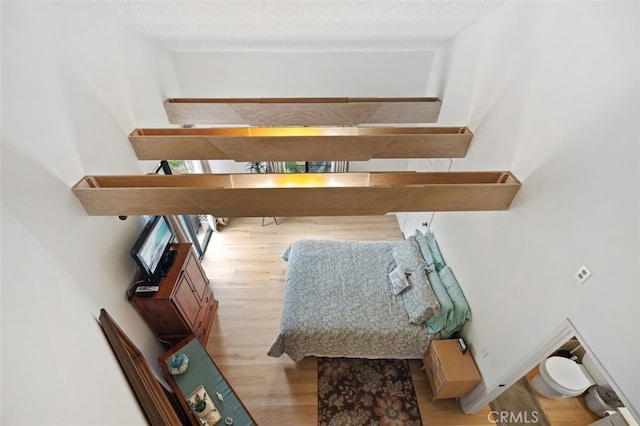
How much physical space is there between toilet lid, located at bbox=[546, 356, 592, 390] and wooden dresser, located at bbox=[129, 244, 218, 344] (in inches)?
140

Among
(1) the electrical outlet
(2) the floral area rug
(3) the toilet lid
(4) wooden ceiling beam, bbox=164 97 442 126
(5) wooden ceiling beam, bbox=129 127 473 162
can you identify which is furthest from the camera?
(4) wooden ceiling beam, bbox=164 97 442 126

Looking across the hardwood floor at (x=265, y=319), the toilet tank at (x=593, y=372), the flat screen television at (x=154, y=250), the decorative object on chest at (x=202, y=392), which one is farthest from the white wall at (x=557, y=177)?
the flat screen television at (x=154, y=250)

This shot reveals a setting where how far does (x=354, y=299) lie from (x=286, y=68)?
3051 millimetres

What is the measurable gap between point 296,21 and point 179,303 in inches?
106

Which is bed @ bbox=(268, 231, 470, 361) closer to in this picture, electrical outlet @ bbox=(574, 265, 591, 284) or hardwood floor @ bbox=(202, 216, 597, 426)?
hardwood floor @ bbox=(202, 216, 597, 426)

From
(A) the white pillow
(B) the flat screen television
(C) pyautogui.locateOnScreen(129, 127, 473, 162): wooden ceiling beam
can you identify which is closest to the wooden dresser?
(B) the flat screen television

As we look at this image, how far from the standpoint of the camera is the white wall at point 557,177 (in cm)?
127

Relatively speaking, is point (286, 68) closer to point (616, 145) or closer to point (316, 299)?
point (316, 299)

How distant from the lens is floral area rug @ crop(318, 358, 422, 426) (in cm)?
267

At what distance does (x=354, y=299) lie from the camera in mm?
3070

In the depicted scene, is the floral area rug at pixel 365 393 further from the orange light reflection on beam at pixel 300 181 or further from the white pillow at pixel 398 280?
the orange light reflection on beam at pixel 300 181

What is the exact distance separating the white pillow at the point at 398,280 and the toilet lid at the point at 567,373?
59.7 inches

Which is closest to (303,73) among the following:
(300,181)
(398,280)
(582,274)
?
(300,181)

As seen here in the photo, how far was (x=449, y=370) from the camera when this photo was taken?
251cm
